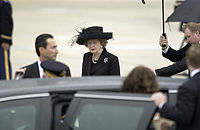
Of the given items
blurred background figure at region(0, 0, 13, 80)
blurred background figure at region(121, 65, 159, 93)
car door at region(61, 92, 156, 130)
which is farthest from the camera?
blurred background figure at region(0, 0, 13, 80)

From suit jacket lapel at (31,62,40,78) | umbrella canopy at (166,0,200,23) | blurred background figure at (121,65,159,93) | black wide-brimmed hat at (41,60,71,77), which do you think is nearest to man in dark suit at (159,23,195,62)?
umbrella canopy at (166,0,200,23)

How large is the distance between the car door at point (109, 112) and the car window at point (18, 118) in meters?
0.26

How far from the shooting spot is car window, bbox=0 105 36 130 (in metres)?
5.18

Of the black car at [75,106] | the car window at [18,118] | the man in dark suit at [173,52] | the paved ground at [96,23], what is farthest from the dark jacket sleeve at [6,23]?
the car window at [18,118]

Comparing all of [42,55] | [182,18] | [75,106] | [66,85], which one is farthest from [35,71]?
[182,18]

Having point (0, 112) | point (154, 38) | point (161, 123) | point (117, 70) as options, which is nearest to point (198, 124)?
point (161, 123)

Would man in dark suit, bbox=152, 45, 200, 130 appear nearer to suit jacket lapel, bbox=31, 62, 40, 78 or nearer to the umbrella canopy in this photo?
suit jacket lapel, bbox=31, 62, 40, 78

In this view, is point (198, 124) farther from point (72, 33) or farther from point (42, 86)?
point (72, 33)

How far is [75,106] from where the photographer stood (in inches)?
199

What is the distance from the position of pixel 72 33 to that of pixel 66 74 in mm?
10337

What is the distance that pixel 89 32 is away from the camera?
7859 mm

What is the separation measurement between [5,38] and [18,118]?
5524mm

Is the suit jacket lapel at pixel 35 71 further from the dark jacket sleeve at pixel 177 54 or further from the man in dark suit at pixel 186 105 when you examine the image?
the man in dark suit at pixel 186 105

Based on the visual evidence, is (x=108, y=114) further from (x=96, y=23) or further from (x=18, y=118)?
(x=96, y=23)
